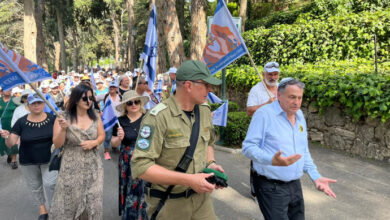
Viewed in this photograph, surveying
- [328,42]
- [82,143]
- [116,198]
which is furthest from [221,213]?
[328,42]

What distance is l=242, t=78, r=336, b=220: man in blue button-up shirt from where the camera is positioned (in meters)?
2.69

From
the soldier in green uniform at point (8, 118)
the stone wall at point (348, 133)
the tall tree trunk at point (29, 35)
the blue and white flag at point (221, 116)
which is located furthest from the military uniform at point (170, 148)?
the tall tree trunk at point (29, 35)

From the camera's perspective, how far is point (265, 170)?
2812 millimetres

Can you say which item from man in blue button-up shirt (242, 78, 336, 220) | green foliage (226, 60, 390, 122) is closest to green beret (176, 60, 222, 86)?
man in blue button-up shirt (242, 78, 336, 220)

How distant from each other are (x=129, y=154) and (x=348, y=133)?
519 centimetres

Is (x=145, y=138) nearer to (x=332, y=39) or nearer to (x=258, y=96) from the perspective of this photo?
(x=258, y=96)

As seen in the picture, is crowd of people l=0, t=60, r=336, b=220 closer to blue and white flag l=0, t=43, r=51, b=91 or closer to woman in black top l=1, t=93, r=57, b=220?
woman in black top l=1, t=93, r=57, b=220

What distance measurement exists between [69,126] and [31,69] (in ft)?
3.32

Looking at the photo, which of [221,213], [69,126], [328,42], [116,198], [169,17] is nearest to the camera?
[69,126]

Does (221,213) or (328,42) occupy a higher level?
(328,42)

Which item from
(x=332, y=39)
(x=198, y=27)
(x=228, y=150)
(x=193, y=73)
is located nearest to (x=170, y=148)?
(x=193, y=73)

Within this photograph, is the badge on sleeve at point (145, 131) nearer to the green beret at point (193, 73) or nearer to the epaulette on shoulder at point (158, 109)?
the epaulette on shoulder at point (158, 109)

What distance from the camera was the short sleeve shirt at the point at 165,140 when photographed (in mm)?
2037

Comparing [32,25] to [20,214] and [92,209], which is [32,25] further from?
[92,209]
